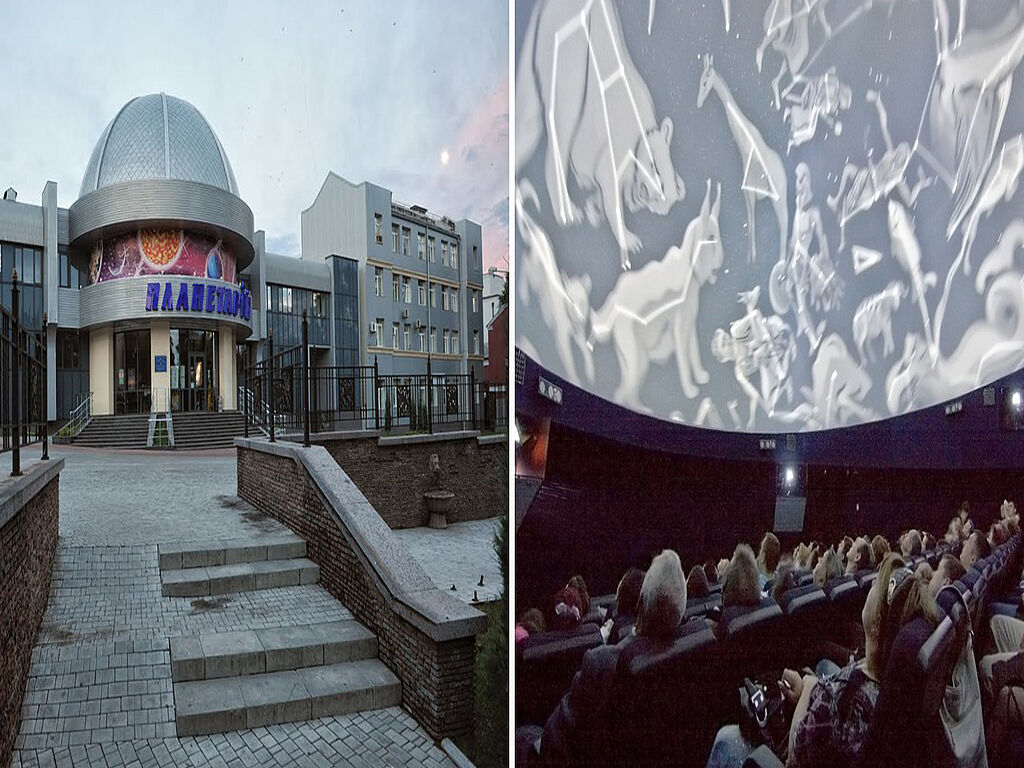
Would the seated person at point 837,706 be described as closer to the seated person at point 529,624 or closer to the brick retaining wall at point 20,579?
the seated person at point 529,624

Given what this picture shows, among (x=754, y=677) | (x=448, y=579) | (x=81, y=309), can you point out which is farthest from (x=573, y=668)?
(x=81, y=309)

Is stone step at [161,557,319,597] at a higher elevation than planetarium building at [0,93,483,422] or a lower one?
lower

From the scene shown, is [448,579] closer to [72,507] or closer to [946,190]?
[946,190]

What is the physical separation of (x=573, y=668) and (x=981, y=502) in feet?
4.63

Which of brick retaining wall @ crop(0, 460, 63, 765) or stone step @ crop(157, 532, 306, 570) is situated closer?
brick retaining wall @ crop(0, 460, 63, 765)

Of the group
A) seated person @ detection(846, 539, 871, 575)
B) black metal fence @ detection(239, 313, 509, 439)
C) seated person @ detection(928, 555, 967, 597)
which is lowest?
seated person @ detection(928, 555, 967, 597)

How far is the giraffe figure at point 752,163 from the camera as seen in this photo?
1.67m

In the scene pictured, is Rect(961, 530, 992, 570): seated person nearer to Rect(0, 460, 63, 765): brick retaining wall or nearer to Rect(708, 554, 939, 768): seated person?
Rect(708, 554, 939, 768): seated person

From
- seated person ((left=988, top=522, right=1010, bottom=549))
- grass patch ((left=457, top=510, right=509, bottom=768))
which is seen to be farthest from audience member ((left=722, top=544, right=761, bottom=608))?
seated person ((left=988, top=522, right=1010, bottom=549))

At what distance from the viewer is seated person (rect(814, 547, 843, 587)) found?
68.1 inches

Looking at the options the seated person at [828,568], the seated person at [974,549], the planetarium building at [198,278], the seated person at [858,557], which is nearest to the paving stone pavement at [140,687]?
the planetarium building at [198,278]

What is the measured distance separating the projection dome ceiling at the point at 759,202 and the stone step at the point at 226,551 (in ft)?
7.19

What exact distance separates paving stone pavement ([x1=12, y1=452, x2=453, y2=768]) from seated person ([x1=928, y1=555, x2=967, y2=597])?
5.82 feet

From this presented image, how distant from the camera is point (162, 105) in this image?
2656mm
